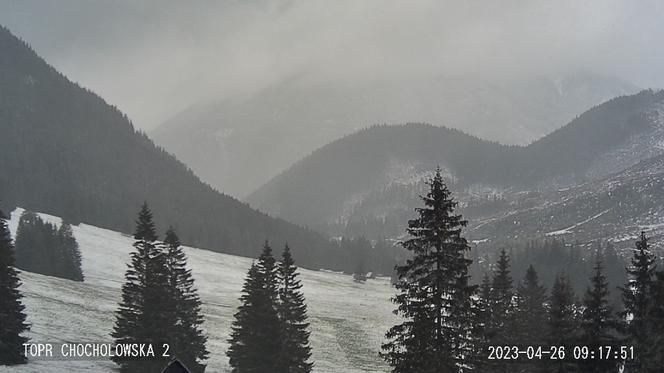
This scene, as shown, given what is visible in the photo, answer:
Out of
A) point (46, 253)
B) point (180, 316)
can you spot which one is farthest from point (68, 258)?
point (180, 316)

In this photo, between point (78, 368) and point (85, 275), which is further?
point (85, 275)

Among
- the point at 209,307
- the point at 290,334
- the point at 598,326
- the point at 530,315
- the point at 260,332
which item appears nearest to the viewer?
the point at 598,326

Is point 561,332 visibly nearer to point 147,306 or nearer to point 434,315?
point 434,315

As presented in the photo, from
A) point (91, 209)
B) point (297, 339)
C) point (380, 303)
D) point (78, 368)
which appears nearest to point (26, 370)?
point (78, 368)

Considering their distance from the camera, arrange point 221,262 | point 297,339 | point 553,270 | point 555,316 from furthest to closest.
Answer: point 553,270 < point 221,262 < point 297,339 < point 555,316

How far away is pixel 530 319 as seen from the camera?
45.1 metres

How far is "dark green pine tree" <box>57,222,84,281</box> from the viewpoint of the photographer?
99106mm

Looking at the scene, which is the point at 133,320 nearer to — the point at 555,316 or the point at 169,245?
the point at 169,245

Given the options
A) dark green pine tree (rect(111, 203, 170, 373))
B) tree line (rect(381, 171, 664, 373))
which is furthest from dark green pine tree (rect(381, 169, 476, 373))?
dark green pine tree (rect(111, 203, 170, 373))

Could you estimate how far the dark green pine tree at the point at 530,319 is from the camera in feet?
139

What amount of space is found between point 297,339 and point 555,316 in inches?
698

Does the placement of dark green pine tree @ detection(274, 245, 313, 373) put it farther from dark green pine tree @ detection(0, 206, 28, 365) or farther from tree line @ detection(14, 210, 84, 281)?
tree line @ detection(14, 210, 84, 281)

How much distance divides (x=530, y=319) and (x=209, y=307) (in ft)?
210

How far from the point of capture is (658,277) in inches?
1096
